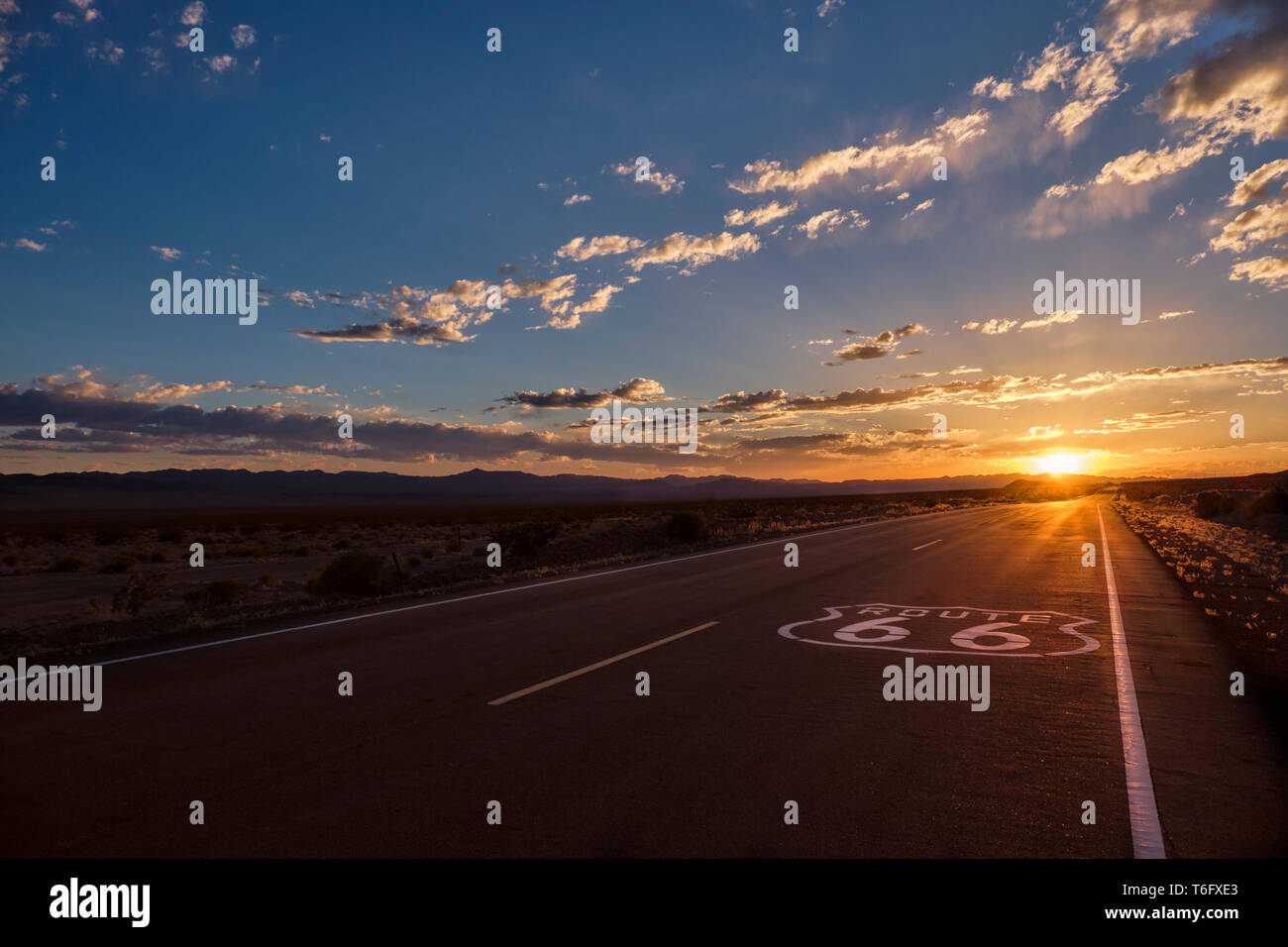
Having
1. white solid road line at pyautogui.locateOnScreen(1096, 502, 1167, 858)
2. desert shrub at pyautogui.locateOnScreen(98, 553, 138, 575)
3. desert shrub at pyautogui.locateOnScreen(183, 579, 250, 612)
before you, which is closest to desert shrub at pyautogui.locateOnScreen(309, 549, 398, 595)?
desert shrub at pyautogui.locateOnScreen(183, 579, 250, 612)

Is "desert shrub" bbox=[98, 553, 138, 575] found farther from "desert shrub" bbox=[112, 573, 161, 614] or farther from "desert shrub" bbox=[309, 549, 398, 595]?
"desert shrub" bbox=[309, 549, 398, 595]

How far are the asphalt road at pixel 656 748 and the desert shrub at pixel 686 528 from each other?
20728 millimetres

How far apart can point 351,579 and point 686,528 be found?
49.5 ft

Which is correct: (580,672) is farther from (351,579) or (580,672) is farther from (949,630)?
(351,579)

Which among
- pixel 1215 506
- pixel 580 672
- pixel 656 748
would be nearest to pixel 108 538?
pixel 580 672

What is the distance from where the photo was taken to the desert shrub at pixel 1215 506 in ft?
150

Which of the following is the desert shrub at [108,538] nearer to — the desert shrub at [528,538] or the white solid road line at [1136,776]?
the desert shrub at [528,538]

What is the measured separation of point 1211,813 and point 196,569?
108ft

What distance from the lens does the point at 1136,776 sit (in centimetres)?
476

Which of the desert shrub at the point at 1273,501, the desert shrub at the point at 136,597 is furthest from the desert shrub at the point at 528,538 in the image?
the desert shrub at the point at 1273,501

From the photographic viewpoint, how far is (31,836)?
4039mm

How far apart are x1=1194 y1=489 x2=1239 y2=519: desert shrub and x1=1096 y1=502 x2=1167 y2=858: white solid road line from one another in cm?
4764
